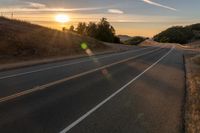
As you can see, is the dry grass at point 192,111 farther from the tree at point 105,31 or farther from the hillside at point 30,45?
the tree at point 105,31

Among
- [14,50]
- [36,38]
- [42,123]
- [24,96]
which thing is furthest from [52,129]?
[36,38]

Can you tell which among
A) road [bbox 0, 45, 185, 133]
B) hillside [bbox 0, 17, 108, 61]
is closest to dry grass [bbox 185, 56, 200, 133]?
road [bbox 0, 45, 185, 133]

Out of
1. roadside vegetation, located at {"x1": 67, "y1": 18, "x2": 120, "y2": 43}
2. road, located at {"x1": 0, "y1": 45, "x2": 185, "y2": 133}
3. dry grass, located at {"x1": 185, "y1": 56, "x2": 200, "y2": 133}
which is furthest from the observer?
roadside vegetation, located at {"x1": 67, "y1": 18, "x2": 120, "y2": 43}

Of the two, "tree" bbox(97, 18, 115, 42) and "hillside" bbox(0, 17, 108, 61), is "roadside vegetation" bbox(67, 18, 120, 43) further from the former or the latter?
"hillside" bbox(0, 17, 108, 61)

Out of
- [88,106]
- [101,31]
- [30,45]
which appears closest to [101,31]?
[101,31]

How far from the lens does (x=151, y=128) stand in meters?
8.07

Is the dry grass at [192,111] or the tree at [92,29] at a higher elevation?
the dry grass at [192,111]

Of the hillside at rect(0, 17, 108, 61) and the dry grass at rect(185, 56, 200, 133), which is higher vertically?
the dry grass at rect(185, 56, 200, 133)

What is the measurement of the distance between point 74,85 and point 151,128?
6530 mm

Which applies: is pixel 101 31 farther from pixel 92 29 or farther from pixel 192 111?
pixel 192 111

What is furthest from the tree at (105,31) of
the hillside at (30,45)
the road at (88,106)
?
the road at (88,106)

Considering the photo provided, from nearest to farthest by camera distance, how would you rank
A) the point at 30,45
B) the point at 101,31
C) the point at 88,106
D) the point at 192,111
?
the point at 192,111, the point at 88,106, the point at 30,45, the point at 101,31

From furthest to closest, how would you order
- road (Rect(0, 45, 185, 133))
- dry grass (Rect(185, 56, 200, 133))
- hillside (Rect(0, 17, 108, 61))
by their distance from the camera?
hillside (Rect(0, 17, 108, 61)) → dry grass (Rect(185, 56, 200, 133)) → road (Rect(0, 45, 185, 133))

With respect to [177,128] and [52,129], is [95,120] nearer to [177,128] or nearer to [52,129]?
[52,129]
